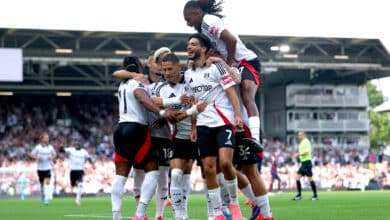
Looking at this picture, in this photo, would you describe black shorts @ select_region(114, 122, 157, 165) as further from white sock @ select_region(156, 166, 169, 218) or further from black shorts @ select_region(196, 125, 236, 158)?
white sock @ select_region(156, 166, 169, 218)

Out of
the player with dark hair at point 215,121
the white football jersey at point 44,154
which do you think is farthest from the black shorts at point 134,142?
the white football jersey at point 44,154

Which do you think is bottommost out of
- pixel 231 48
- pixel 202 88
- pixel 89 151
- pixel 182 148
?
pixel 182 148

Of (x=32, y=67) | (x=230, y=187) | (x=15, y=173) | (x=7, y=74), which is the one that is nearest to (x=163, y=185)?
(x=230, y=187)

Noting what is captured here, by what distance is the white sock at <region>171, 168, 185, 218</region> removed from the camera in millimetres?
9984

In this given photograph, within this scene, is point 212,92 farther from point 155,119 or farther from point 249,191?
point 249,191

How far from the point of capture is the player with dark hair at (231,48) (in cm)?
968

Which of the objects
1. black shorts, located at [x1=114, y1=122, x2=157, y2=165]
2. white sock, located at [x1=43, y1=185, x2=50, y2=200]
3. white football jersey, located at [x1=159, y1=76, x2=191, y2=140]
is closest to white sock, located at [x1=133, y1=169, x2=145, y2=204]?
black shorts, located at [x1=114, y1=122, x2=157, y2=165]

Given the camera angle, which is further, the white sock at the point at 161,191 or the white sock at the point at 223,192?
the white sock at the point at 161,191

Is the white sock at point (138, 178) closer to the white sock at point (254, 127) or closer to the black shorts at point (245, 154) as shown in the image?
the black shorts at point (245, 154)

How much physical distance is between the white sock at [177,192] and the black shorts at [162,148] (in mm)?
547

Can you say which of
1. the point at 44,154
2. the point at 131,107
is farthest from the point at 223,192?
the point at 44,154

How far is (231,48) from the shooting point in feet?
32.5

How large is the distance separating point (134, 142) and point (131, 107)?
46cm

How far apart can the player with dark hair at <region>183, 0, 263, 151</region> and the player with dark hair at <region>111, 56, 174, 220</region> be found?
1.06 m
